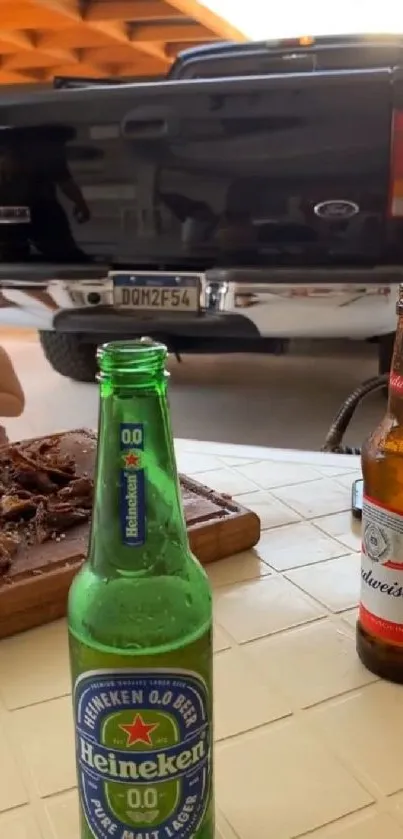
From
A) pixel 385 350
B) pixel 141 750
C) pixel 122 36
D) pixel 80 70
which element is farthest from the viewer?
pixel 80 70

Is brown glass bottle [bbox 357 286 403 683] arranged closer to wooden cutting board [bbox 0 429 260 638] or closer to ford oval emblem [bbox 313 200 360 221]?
wooden cutting board [bbox 0 429 260 638]

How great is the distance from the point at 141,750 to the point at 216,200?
5.99 ft

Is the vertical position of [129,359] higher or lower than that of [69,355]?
higher

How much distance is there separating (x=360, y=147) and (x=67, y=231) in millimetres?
761

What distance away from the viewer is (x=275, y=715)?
1.92 ft

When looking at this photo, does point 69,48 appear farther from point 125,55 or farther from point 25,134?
point 25,134

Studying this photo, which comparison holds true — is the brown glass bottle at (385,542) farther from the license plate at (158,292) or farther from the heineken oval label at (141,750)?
the license plate at (158,292)

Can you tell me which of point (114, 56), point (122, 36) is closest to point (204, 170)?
point (122, 36)

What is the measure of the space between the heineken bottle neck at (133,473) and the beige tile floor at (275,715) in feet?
0.57

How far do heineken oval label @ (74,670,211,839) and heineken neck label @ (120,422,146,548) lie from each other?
0.23ft

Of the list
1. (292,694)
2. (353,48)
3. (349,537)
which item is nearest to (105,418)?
(292,694)

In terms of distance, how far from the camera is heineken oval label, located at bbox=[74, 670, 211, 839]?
0.40 m

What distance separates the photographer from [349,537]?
85 centimetres

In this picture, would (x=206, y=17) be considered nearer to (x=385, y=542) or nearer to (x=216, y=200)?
(x=216, y=200)
